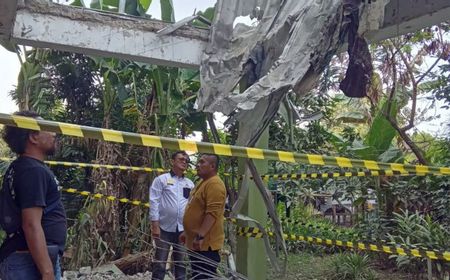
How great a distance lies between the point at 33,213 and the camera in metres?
2.28

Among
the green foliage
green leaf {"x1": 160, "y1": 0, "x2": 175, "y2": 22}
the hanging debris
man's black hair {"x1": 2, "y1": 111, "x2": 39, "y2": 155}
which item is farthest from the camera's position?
the green foliage

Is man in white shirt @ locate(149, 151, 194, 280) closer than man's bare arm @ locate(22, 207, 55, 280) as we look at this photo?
No

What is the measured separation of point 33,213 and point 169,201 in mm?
3190

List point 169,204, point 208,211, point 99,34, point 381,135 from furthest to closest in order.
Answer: point 381,135 → point 169,204 → point 99,34 → point 208,211

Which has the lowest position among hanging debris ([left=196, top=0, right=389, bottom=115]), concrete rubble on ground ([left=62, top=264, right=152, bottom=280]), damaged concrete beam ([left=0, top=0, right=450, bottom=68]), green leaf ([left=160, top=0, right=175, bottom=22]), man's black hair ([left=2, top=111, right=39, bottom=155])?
concrete rubble on ground ([left=62, top=264, right=152, bottom=280])

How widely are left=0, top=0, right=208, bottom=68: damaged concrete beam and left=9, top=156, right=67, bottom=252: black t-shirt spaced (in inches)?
87.6

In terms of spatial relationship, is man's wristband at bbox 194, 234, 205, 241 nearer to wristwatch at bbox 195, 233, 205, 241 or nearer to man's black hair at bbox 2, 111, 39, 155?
wristwatch at bbox 195, 233, 205, 241

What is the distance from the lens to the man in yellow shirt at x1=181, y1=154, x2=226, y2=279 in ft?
14.2

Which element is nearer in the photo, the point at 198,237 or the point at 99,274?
Answer: the point at 198,237

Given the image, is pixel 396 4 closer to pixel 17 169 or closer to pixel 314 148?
pixel 17 169

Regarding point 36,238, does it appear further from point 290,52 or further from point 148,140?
point 290,52

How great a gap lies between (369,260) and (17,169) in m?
6.13

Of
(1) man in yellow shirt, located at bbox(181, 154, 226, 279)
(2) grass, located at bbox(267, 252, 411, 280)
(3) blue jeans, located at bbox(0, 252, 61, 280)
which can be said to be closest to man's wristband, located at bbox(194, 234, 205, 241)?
(1) man in yellow shirt, located at bbox(181, 154, 226, 279)

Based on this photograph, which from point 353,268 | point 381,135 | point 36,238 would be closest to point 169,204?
point 353,268
